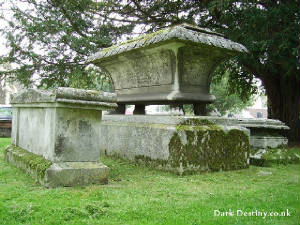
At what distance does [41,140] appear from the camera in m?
4.06

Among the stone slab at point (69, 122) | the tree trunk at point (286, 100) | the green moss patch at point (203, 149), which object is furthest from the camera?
the tree trunk at point (286, 100)

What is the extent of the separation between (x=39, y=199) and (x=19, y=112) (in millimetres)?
2834

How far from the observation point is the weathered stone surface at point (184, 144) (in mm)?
4551

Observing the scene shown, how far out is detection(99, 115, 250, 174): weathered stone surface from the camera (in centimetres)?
455

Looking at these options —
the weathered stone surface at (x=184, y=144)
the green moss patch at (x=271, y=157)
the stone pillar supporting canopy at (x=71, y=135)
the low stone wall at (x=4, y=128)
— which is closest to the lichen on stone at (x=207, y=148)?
the weathered stone surface at (x=184, y=144)

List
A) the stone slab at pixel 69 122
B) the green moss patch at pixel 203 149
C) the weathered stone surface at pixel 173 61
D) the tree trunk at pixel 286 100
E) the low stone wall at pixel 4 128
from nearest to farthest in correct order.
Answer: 1. the stone slab at pixel 69 122
2. the green moss patch at pixel 203 149
3. the weathered stone surface at pixel 173 61
4. the tree trunk at pixel 286 100
5. the low stone wall at pixel 4 128

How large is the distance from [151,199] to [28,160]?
2.01 meters

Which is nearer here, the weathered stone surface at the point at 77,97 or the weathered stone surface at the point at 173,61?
the weathered stone surface at the point at 77,97

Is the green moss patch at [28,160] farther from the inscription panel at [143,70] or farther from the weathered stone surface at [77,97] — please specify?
the inscription panel at [143,70]

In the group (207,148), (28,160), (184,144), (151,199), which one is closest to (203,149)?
(207,148)

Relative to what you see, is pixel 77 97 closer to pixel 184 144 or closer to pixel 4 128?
pixel 184 144

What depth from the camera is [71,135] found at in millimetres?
3656

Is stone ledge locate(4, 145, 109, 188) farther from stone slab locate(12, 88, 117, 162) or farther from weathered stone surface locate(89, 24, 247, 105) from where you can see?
weathered stone surface locate(89, 24, 247, 105)

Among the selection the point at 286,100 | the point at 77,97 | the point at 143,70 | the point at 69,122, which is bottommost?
the point at 69,122
